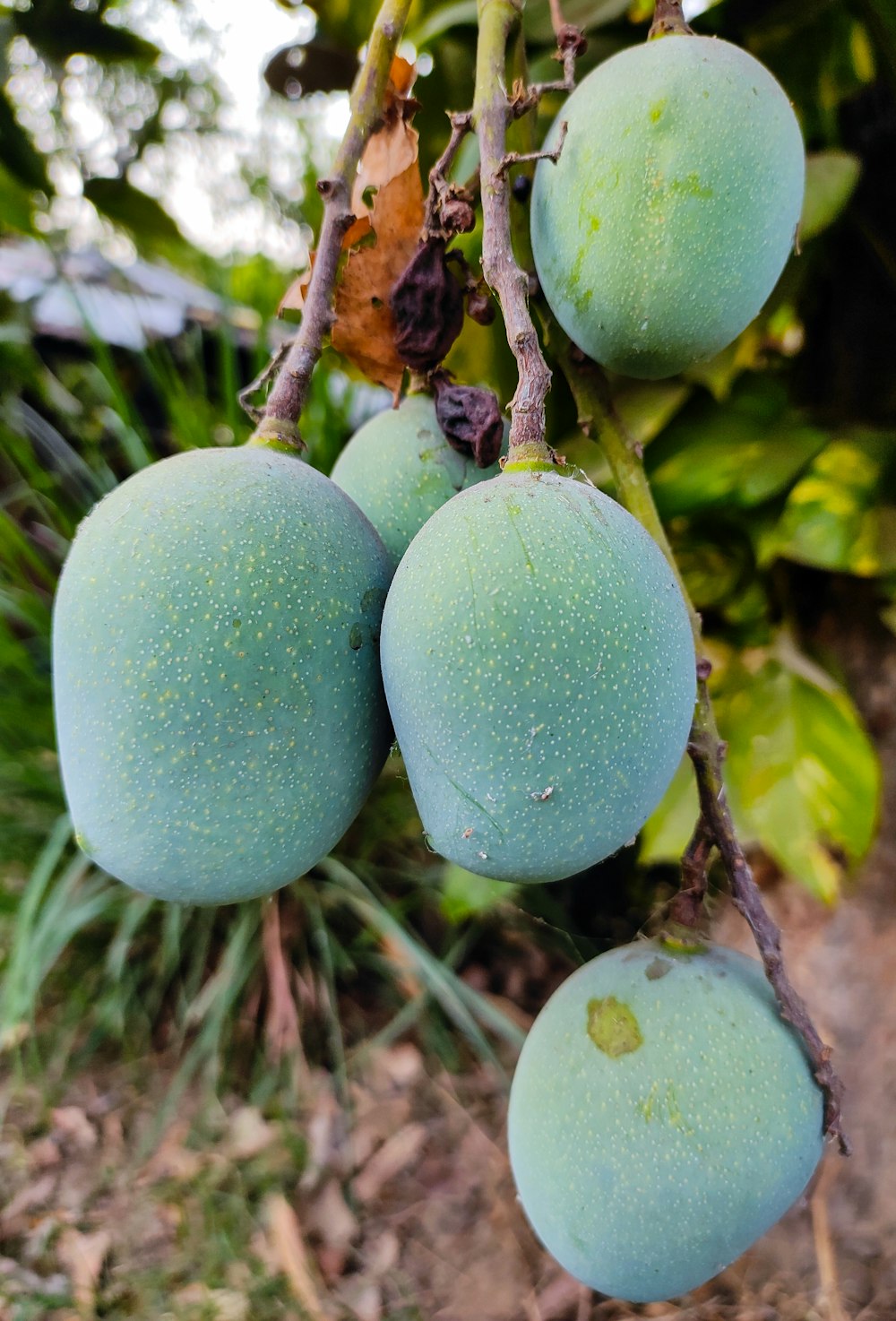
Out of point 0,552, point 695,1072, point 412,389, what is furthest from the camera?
point 0,552

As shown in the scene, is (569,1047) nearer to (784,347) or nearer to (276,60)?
(784,347)

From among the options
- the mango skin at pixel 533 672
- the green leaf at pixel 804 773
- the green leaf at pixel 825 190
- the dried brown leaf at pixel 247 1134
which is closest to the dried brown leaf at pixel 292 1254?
the dried brown leaf at pixel 247 1134

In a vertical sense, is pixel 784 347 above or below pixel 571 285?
below

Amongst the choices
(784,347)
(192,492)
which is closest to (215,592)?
(192,492)

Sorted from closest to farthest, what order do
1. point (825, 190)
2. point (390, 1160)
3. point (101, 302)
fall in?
1. point (825, 190)
2. point (390, 1160)
3. point (101, 302)

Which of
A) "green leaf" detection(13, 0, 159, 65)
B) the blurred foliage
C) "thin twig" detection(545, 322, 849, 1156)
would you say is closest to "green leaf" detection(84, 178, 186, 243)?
the blurred foliage

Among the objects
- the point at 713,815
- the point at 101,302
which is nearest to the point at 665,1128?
the point at 713,815

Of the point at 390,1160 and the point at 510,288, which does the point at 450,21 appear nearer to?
the point at 510,288
